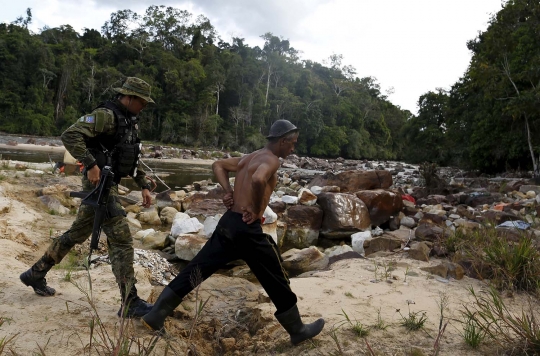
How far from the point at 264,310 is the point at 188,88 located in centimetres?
4348

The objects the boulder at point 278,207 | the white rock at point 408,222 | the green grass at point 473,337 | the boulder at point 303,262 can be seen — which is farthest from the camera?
the white rock at point 408,222

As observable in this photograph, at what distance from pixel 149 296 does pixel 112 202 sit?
990 millimetres

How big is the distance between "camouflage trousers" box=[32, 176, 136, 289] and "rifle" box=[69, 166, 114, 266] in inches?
1.7

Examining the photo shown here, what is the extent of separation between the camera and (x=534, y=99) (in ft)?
39.6

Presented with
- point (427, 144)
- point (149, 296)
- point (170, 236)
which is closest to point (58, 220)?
point (170, 236)

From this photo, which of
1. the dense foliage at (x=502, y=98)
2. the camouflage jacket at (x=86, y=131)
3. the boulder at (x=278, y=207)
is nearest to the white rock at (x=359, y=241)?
the boulder at (x=278, y=207)

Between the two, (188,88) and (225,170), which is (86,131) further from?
(188,88)

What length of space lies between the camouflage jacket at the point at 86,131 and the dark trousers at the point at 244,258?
0.99 meters

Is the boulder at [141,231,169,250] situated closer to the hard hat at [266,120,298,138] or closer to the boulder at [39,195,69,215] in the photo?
the boulder at [39,195,69,215]

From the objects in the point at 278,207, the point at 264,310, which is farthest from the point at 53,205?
the point at 264,310

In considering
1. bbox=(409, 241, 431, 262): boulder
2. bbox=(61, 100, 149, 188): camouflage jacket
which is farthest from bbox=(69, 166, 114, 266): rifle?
bbox=(409, 241, 431, 262): boulder

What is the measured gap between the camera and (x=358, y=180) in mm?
10172

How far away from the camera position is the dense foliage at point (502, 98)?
42.7ft

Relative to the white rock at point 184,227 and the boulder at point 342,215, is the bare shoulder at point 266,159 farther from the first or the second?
the boulder at point 342,215
